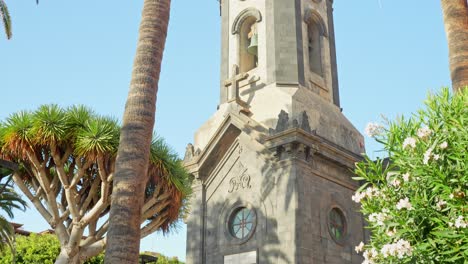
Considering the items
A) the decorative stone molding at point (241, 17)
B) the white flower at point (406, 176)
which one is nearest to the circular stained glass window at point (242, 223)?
the decorative stone molding at point (241, 17)

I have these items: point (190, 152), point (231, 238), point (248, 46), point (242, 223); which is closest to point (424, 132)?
point (242, 223)

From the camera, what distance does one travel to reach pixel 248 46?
27.2 metres

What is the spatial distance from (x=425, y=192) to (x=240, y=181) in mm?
15418

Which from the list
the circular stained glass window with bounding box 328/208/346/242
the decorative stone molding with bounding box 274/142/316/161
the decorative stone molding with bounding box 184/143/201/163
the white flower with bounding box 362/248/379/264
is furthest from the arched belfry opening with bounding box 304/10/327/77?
the white flower with bounding box 362/248/379/264

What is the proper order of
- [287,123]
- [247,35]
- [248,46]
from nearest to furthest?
[287,123] < [248,46] < [247,35]

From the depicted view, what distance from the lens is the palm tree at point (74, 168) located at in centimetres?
1484

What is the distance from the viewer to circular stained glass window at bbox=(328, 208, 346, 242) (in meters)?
22.5

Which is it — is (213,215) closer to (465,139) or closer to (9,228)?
(9,228)

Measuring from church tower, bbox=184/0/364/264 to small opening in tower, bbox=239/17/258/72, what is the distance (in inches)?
2.1

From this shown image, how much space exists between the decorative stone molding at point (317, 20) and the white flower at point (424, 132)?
62.0 ft

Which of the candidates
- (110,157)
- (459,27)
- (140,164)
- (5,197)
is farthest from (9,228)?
(459,27)

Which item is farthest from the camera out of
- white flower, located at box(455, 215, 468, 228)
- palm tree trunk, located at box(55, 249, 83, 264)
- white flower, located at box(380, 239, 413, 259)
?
palm tree trunk, located at box(55, 249, 83, 264)

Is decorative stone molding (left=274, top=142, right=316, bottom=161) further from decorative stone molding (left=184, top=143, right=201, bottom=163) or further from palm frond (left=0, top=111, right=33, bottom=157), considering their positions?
palm frond (left=0, top=111, right=33, bottom=157)

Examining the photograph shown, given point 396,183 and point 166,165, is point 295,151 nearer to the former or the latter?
point 166,165
